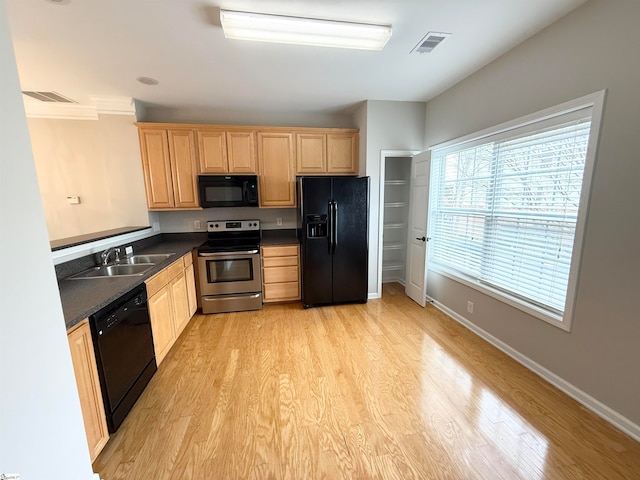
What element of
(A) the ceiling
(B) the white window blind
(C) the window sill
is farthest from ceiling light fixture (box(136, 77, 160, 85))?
(C) the window sill

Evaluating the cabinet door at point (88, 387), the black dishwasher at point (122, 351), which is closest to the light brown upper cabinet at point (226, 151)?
the black dishwasher at point (122, 351)

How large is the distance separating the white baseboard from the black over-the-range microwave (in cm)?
310

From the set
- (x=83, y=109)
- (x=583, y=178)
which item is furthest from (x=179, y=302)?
(x=583, y=178)

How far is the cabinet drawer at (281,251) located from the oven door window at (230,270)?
239 millimetres

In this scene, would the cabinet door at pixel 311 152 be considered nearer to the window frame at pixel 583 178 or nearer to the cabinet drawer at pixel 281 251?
the cabinet drawer at pixel 281 251

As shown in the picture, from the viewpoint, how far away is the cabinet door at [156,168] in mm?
3338

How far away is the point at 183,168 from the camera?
3.45 m

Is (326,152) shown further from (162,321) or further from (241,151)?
(162,321)

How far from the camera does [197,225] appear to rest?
3.86 meters

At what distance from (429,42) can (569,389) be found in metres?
2.87

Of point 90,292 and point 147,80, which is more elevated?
point 147,80

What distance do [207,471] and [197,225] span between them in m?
3.08

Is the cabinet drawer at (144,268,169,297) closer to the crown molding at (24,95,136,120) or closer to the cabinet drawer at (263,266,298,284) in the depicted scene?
A: the cabinet drawer at (263,266,298,284)

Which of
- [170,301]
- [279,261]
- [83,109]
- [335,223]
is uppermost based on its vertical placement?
[83,109]
